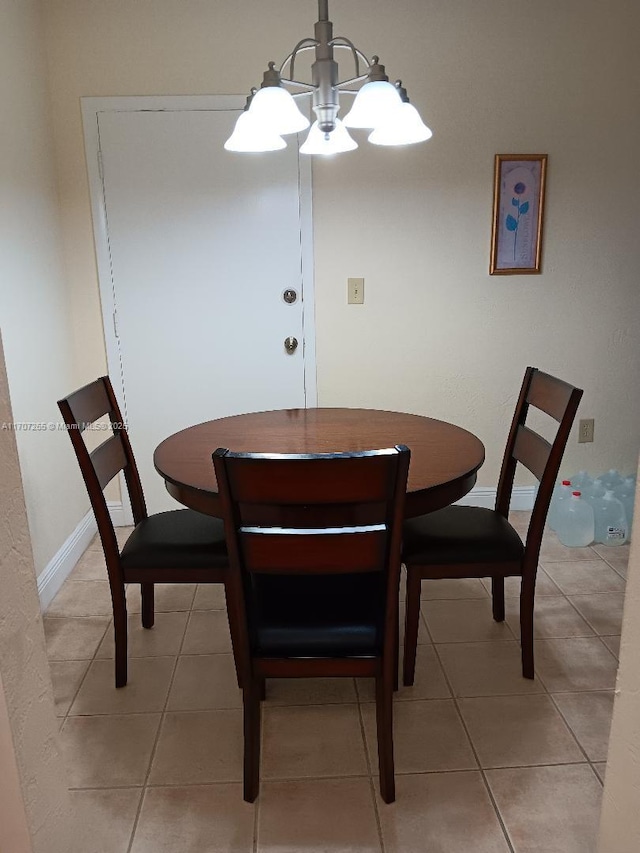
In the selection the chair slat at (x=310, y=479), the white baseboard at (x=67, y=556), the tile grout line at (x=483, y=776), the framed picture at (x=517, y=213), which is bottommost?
the tile grout line at (x=483, y=776)

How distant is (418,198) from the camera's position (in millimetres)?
2924

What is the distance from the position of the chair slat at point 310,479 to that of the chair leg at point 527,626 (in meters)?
0.85

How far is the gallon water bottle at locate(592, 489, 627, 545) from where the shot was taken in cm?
289

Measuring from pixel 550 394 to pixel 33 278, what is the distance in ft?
6.45

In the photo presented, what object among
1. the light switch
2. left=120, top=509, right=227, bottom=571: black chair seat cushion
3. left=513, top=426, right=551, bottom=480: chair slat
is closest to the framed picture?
the light switch

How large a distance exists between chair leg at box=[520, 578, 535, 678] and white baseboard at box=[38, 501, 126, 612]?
1.58 meters

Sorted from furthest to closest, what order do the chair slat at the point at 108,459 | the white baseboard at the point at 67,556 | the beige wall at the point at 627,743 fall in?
the white baseboard at the point at 67,556 < the chair slat at the point at 108,459 < the beige wall at the point at 627,743

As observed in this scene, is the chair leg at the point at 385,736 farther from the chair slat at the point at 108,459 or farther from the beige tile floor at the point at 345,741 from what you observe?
the chair slat at the point at 108,459

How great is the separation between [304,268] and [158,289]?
67 cm

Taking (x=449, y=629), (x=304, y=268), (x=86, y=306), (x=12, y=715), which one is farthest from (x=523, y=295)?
(x=12, y=715)

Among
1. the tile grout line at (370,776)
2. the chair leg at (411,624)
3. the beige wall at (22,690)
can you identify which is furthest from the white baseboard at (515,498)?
the beige wall at (22,690)

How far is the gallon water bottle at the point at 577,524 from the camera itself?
288cm

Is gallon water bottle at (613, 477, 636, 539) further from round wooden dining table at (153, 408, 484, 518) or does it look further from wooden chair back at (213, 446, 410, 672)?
wooden chair back at (213, 446, 410, 672)

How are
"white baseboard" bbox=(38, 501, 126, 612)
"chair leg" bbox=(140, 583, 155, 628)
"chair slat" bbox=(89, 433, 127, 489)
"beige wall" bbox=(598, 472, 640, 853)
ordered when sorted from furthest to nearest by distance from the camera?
"white baseboard" bbox=(38, 501, 126, 612)
"chair leg" bbox=(140, 583, 155, 628)
"chair slat" bbox=(89, 433, 127, 489)
"beige wall" bbox=(598, 472, 640, 853)
